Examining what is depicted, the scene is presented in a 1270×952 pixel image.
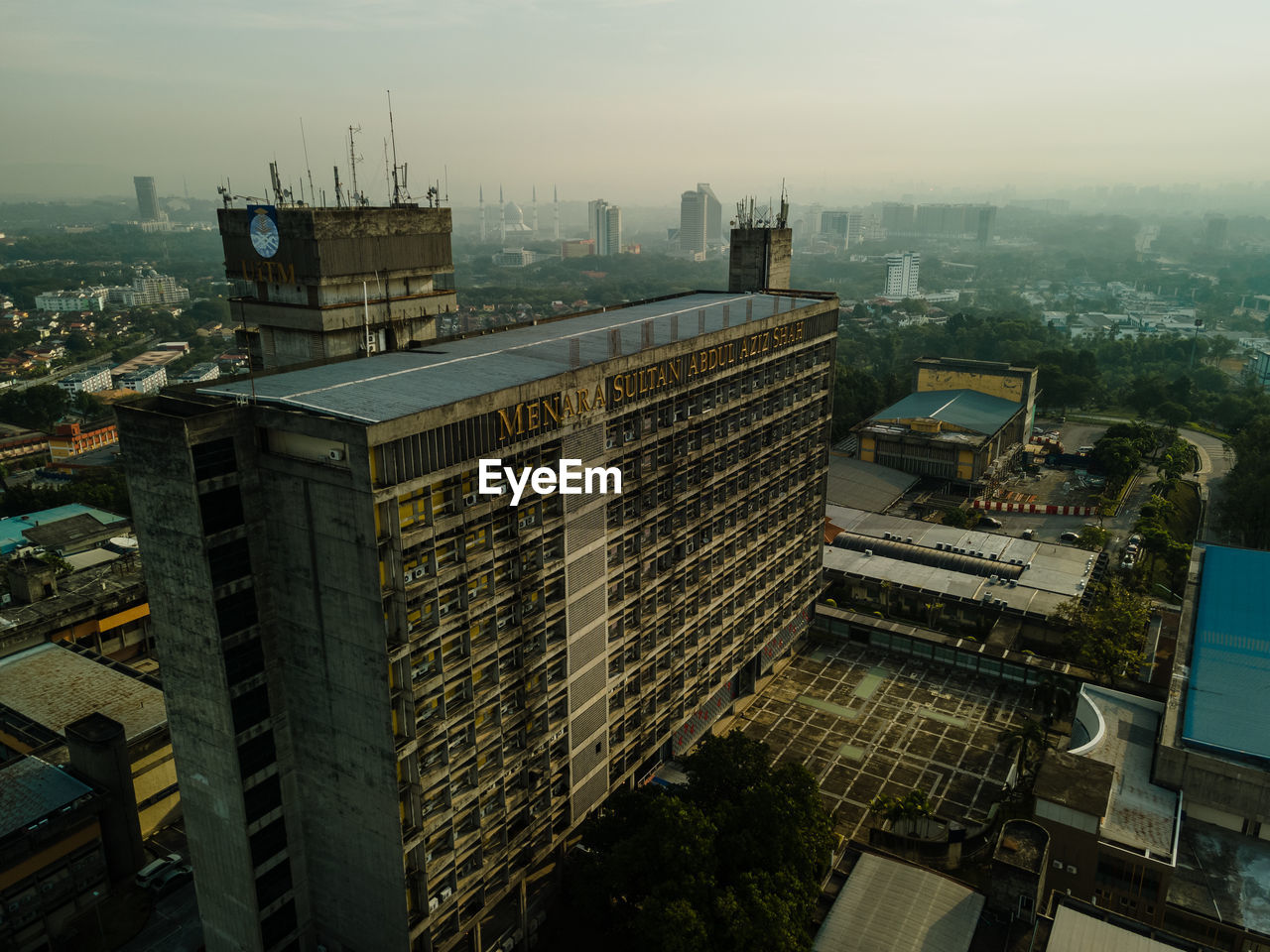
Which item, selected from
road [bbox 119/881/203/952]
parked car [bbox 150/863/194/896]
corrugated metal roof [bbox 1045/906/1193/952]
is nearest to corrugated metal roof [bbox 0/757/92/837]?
parked car [bbox 150/863/194/896]

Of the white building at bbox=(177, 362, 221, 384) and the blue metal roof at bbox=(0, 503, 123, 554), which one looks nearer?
the blue metal roof at bbox=(0, 503, 123, 554)

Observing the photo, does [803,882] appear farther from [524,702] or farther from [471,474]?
[471,474]

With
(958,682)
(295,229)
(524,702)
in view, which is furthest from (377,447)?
(958,682)

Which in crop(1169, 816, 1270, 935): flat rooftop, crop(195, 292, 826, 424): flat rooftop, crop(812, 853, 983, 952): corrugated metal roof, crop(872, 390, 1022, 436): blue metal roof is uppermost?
crop(195, 292, 826, 424): flat rooftop

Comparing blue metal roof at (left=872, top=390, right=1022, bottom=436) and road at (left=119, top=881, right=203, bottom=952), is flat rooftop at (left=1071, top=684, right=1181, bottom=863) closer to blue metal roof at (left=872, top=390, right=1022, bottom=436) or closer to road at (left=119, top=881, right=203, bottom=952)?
road at (left=119, top=881, right=203, bottom=952)

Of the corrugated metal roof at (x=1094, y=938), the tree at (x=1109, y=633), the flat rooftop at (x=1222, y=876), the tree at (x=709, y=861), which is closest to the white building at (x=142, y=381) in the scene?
the tree at (x=709, y=861)

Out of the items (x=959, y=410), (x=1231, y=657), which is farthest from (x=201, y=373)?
(x=1231, y=657)

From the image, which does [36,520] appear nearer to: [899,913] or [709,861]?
[709,861]
